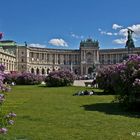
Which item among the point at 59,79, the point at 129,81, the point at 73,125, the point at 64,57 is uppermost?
the point at 64,57

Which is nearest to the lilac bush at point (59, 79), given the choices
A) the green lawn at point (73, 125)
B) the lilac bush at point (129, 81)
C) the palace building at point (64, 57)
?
the lilac bush at point (129, 81)

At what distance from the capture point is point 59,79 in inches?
1665

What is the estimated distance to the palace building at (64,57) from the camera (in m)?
148

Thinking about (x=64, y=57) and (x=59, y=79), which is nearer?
(x=59, y=79)

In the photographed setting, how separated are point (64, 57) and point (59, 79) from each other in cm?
12456

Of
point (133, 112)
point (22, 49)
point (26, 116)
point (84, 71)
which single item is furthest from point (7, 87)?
A: point (84, 71)

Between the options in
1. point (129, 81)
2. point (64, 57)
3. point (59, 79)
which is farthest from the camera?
point (64, 57)

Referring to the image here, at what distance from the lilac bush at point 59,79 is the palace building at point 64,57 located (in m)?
104

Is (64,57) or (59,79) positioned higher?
(64,57)

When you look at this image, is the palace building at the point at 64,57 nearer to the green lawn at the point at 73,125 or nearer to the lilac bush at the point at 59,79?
the lilac bush at the point at 59,79

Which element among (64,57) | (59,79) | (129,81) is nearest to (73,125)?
(129,81)

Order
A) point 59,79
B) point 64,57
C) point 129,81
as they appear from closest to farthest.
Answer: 1. point 129,81
2. point 59,79
3. point 64,57

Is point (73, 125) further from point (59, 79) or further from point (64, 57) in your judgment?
point (64, 57)

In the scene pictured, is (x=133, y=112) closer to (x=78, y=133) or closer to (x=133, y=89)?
(x=133, y=89)
